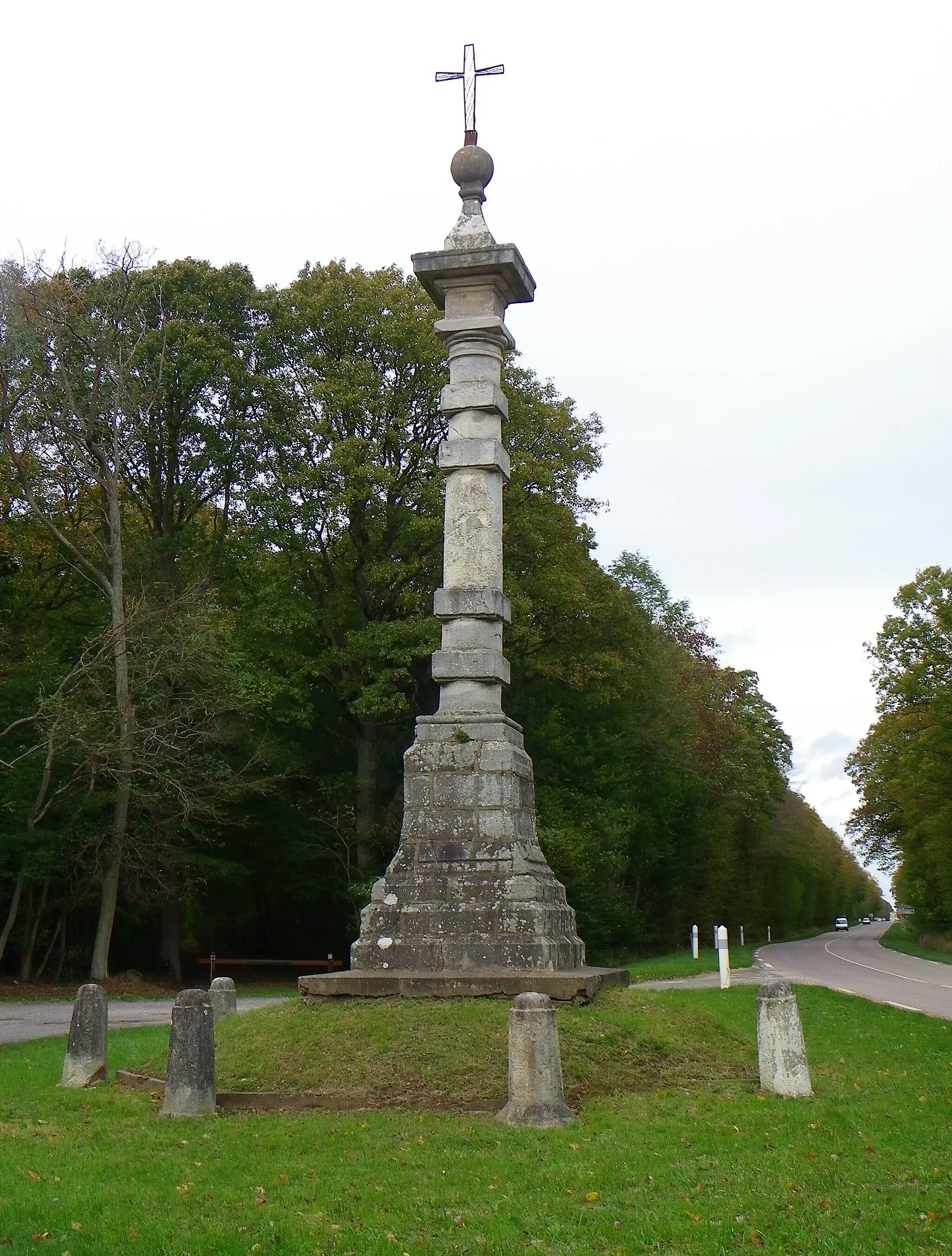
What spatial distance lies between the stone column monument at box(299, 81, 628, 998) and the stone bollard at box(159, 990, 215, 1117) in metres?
1.85

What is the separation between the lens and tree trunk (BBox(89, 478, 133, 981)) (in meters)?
24.7

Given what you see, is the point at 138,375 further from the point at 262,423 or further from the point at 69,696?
the point at 69,696

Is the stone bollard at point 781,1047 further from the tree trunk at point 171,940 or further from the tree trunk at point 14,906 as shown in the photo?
the tree trunk at point 171,940

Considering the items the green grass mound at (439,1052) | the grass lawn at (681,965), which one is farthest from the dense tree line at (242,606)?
the green grass mound at (439,1052)

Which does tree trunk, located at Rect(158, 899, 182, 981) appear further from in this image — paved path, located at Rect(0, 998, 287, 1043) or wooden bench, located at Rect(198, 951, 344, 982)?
paved path, located at Rect(0, 998, 287, 1043)

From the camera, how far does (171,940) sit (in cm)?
2900

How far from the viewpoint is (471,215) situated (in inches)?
520

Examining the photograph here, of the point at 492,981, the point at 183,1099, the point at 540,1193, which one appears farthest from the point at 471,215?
the point at 540,1193

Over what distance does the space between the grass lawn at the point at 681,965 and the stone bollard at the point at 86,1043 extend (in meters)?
13.7

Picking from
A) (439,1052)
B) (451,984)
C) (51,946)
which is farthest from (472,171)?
(51,946)

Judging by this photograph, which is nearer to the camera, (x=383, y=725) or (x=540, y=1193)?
(x=540, y=1193)

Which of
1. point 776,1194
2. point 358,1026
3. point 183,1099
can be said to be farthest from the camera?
point 358,1026

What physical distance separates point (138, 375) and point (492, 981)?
2096 cm

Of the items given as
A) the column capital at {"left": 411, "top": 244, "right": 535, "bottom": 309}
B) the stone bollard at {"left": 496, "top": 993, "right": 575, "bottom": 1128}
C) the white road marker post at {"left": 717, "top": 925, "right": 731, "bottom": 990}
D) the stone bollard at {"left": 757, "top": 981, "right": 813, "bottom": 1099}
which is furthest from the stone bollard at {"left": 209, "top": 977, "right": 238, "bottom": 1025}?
the white road marker post at {"left": 717, "top": 925, "right": 731, "bottom": 990}
